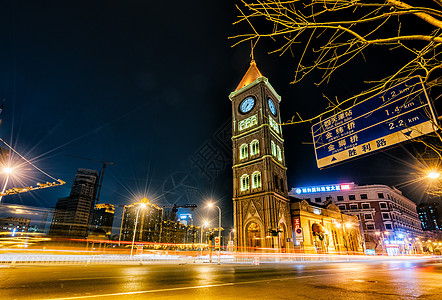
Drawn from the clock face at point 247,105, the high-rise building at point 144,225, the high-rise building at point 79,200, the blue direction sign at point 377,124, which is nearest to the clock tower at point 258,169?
the clock face at point 247,105

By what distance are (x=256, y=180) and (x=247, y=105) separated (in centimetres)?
1577

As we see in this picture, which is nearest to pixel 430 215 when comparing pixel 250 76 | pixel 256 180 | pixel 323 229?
pixel 323 229

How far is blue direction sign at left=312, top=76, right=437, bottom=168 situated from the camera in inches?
187

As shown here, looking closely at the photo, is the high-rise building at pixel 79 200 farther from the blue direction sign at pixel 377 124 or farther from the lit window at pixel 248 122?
the blue direction sign at pixel 377 124

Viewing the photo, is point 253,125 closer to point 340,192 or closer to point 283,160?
point 283,160

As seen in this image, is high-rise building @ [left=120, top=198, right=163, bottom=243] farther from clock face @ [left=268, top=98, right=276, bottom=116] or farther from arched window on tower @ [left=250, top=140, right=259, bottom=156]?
clock face @ [left=268, top=98, right=276, bottom=116]

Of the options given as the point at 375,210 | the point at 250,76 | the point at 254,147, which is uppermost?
the point at 250,76

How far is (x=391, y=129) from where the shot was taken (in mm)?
5457

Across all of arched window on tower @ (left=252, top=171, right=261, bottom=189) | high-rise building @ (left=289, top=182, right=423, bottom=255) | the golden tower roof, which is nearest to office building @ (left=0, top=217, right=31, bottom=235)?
arched window on tower @ (left=252, top=171, right=261, bottom=189)

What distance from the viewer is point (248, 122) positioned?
138 ft

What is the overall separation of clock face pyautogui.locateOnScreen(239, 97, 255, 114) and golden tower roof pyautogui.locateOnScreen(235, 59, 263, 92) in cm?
428

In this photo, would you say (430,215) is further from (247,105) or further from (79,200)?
(79,200)

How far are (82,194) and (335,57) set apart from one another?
18460cm

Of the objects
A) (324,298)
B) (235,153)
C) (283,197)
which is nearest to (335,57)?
(324,298)
